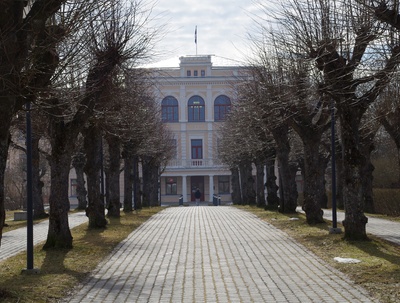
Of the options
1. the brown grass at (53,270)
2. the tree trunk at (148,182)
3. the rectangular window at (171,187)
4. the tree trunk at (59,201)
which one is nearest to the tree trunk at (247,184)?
the tree trunk at (148,182)

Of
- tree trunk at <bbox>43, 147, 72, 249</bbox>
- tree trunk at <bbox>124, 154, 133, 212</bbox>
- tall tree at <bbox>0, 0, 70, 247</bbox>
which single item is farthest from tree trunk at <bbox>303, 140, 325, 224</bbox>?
tree trunk at <bbox>124, 154, 133, 212</bbox>

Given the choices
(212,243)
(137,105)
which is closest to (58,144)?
(212,243)

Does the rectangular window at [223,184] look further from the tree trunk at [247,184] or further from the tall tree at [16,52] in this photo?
the tall tree at [16,52]

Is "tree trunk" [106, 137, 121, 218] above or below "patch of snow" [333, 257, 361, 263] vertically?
above

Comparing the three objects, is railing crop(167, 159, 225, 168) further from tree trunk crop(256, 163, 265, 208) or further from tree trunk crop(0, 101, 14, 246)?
tree trunk crop(0, 101, 14, 246)

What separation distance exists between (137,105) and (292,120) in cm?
936

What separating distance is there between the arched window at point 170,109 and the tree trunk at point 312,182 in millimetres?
65148

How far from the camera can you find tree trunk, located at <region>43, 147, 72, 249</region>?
60.6 feet

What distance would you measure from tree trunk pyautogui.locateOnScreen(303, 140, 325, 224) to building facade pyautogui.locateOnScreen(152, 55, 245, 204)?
62690 mm

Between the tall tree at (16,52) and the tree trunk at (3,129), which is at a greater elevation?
the tall tree at (16,52)

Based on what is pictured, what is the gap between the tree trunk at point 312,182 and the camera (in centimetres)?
2539

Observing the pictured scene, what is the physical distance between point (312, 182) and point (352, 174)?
6938mm

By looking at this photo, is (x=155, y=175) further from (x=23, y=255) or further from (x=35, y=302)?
(x=35, y=302)

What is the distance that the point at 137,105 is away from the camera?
32531mm
